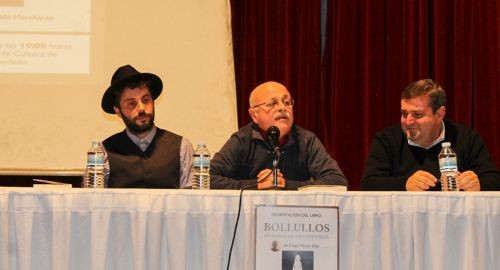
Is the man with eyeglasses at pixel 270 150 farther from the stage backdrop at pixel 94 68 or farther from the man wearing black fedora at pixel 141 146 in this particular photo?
the stage backdrop at pixel 94 68

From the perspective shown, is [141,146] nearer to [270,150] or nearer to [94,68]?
[270,150]

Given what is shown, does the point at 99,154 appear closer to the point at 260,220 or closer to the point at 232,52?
the point at 260,220

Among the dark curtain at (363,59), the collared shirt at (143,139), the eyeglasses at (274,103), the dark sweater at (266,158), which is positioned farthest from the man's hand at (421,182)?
the dark curtain at (363,59)

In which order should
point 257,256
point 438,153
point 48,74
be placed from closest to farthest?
point 257,256
point 438,153
point 48,74

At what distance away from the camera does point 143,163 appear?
3842 millimetres

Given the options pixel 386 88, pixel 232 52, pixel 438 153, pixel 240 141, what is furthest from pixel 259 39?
pixel 438 153

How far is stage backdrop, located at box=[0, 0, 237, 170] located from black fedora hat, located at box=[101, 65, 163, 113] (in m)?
0.90

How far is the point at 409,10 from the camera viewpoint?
5105 mm

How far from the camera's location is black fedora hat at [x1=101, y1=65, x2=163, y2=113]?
386 cm

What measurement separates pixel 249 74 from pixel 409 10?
1218 mm

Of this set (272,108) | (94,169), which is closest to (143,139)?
(94,169)

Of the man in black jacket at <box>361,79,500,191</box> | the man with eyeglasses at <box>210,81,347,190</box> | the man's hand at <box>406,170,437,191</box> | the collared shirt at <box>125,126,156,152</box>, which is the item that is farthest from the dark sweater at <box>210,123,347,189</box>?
the man's hand at <box>406,170,437,191</box>

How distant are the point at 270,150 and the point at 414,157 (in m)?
0.77

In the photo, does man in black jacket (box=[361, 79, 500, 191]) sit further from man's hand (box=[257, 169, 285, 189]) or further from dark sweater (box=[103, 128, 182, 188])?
dark sweater (box=[103, 128, 182, 188])
